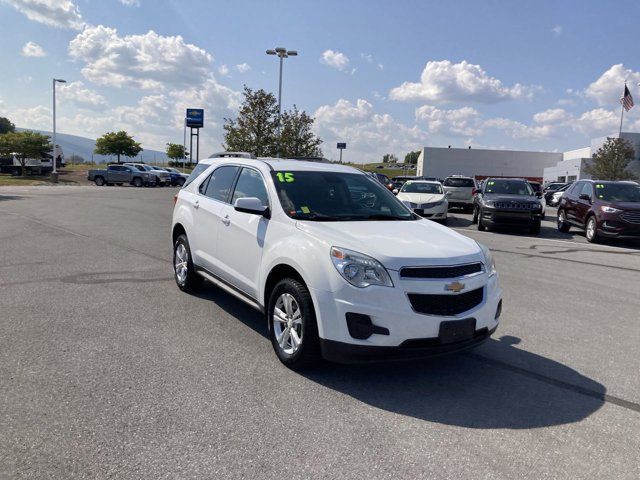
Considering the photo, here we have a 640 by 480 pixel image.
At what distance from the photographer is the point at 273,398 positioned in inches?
146

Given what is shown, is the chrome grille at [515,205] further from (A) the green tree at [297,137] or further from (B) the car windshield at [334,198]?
(A) the green tree at [297,137]

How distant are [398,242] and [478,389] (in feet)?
4.28

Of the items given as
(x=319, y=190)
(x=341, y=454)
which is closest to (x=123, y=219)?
(x=319, y=190)

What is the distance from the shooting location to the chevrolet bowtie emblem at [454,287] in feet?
12.4

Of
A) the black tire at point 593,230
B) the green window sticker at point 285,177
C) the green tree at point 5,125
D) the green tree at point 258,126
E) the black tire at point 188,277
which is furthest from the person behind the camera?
the green tree at point 5,125

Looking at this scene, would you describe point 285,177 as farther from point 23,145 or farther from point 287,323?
point 23,145

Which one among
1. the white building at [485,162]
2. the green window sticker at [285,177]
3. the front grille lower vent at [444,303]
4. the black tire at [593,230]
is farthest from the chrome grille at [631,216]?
the white building at [485,162]

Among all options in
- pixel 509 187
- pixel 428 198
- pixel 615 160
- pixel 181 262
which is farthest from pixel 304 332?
pixel 615 160

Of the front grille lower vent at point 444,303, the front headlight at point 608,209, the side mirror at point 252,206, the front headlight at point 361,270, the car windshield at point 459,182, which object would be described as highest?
the car windshield at point 459,182

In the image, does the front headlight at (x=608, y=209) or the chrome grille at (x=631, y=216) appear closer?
the chrome grille at (x=631, y=216)

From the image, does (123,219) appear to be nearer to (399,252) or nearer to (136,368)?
(136,368)

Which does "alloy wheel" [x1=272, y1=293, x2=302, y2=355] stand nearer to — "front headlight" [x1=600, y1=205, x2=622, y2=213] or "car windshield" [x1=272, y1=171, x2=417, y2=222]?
"car windshield" [x1=272, y1=171, x2=417, y2=222]

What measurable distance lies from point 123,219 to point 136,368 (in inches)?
485

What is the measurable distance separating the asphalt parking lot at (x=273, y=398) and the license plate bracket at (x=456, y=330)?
44 centimetres
